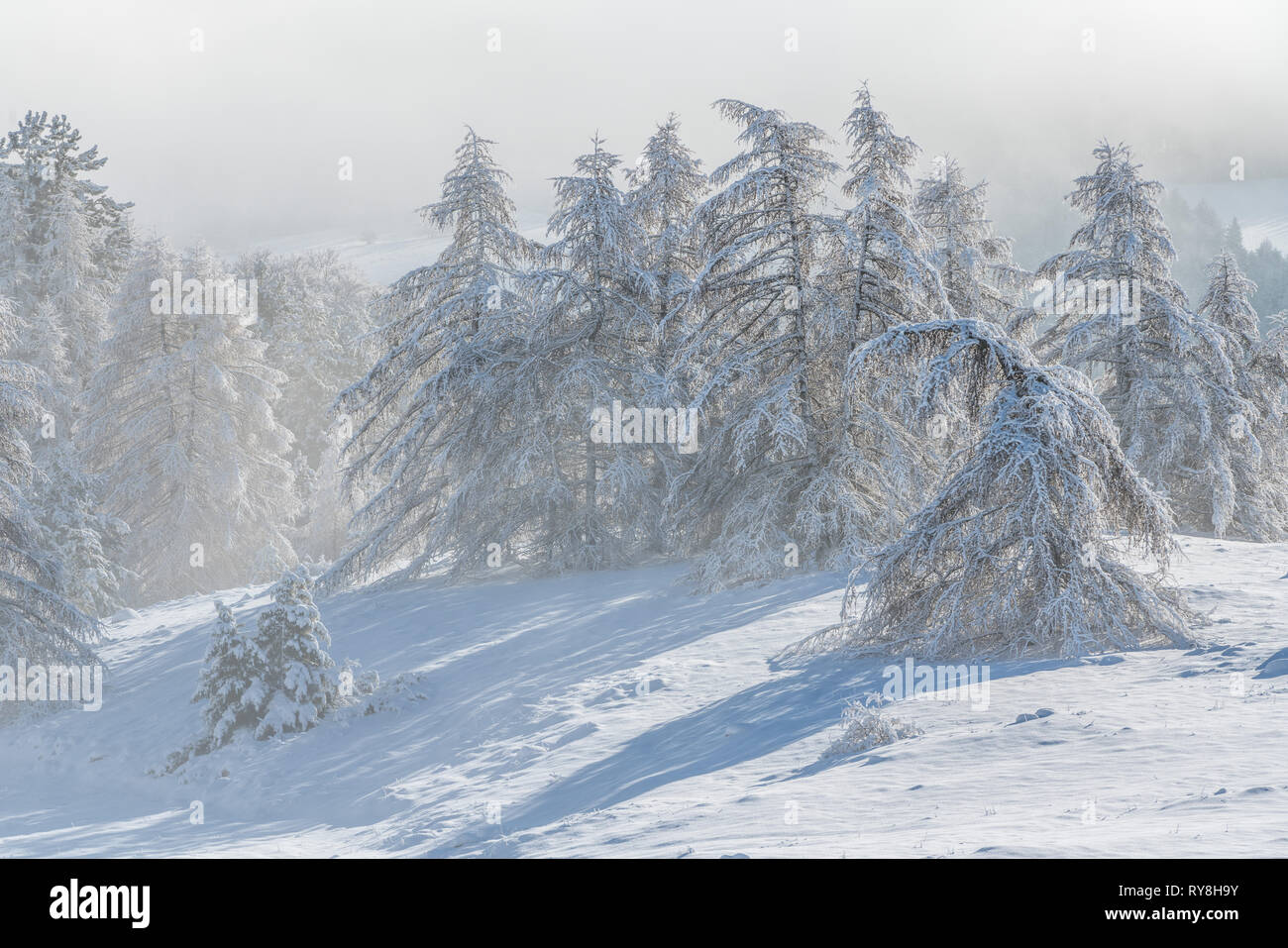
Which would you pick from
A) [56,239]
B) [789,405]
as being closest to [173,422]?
[56,239]

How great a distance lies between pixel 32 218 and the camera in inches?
1438

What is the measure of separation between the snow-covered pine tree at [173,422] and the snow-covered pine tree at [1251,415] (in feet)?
88.9

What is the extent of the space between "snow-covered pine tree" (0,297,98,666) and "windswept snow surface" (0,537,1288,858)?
1.33m

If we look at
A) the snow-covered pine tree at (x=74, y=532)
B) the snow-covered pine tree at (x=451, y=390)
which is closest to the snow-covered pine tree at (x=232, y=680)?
the snow-covered pine tree at (x=451, y=390)

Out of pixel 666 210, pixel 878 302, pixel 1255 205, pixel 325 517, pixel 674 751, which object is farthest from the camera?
pixel 1255 205

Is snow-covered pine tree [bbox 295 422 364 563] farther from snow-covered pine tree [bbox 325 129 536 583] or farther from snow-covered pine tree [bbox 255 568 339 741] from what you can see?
snow-covered pine tree [bbox 255 568 339 741]

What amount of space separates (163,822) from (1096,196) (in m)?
22.5

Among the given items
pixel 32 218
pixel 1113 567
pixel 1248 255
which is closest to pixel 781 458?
pixel 1113 567

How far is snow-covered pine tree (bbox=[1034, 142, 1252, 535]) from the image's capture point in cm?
2227

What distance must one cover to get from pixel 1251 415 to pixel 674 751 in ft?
62.5

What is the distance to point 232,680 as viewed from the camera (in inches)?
573

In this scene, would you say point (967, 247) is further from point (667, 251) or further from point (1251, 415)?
point (667, 251)

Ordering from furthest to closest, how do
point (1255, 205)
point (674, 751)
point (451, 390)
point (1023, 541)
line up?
point (1255, 205) < point (451, 390) < point (1023, 541) < point (674, 751)

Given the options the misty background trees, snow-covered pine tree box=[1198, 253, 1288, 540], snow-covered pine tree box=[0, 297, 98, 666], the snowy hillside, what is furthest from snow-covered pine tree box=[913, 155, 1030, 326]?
the snowy hillside
